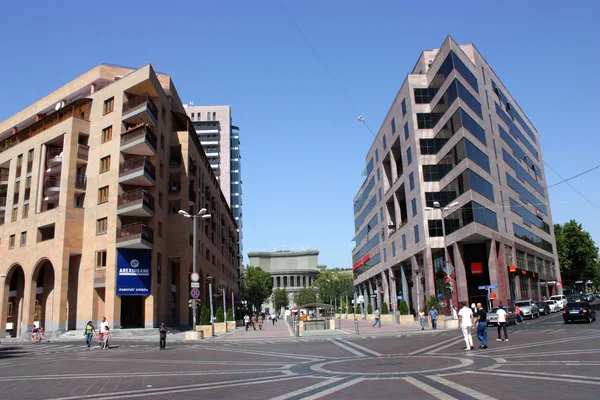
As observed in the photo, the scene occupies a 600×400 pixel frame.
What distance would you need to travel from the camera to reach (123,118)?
46312 mm

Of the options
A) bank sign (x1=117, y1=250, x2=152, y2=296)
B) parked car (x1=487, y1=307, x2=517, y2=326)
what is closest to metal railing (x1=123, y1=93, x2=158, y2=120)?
bank sign (x1=117, y1=250, x2=152, y2=296)

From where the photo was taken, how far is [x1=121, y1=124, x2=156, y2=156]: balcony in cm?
4428

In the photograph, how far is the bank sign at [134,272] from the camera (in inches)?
1679

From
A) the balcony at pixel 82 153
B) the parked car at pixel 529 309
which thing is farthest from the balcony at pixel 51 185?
the parked car at pixel 529 309

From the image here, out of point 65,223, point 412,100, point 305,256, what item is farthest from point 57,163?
point 305,256

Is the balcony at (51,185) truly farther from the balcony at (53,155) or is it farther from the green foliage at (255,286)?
the green foliage at (255,286)

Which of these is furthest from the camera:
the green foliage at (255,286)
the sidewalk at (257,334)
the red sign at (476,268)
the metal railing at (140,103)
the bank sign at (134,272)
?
the green foliage at (255,286)

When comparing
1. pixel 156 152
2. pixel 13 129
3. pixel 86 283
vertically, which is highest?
pixel 13 129

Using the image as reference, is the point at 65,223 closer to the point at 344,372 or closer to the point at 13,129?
the point at 13,129

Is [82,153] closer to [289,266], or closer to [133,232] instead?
[133,232]

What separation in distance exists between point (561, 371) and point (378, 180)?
230 feet

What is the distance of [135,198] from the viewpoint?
43.7 m

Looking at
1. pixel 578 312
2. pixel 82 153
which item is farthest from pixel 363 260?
pixel 578 312

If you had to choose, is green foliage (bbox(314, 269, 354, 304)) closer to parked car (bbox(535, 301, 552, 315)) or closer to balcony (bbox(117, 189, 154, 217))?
parked car (bbox(535, 301, 552, 315))
